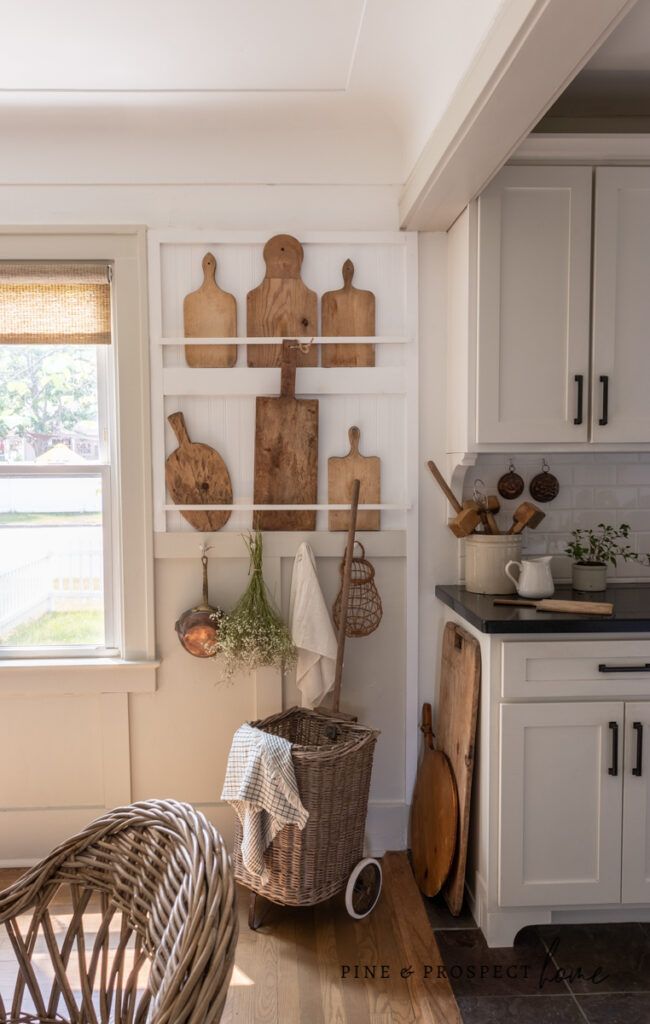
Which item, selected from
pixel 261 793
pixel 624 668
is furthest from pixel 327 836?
pixel 624 668

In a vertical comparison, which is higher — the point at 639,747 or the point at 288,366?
the point at 288,366

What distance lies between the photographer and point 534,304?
8.13ft

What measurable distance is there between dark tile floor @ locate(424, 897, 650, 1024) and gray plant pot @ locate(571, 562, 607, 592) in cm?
106

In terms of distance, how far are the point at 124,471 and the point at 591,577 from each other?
1658mm

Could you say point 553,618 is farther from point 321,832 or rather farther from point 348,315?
point 348,315

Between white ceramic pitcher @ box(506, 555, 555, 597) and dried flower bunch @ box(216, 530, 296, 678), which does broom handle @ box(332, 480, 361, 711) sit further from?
white ceramic pitcher @ box(506, 555, 555, 597)

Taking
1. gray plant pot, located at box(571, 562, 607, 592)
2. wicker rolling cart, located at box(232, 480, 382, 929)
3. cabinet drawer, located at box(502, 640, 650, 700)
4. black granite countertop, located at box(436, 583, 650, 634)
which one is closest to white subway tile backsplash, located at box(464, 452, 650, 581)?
gray plant pot, located at box(571, 562, 607, 592)

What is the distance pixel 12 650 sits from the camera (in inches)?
112

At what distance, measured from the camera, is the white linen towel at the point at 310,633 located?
268 centimetres

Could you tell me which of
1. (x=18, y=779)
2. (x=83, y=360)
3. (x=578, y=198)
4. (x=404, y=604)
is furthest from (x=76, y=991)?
(x=578, y=198)

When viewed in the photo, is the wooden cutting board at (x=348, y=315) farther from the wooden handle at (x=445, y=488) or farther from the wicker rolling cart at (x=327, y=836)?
the wicker rolling cart at (x=327, y=836)

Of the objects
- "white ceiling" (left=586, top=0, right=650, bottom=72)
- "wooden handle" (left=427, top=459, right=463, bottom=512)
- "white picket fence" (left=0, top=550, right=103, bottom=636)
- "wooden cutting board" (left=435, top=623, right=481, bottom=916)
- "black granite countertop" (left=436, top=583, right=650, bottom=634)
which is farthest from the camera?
"white picket fence" (left=0, top=550, right=103, bottom=636)

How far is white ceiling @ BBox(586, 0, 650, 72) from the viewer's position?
200 cm

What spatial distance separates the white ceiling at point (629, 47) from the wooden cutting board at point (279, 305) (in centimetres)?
109
